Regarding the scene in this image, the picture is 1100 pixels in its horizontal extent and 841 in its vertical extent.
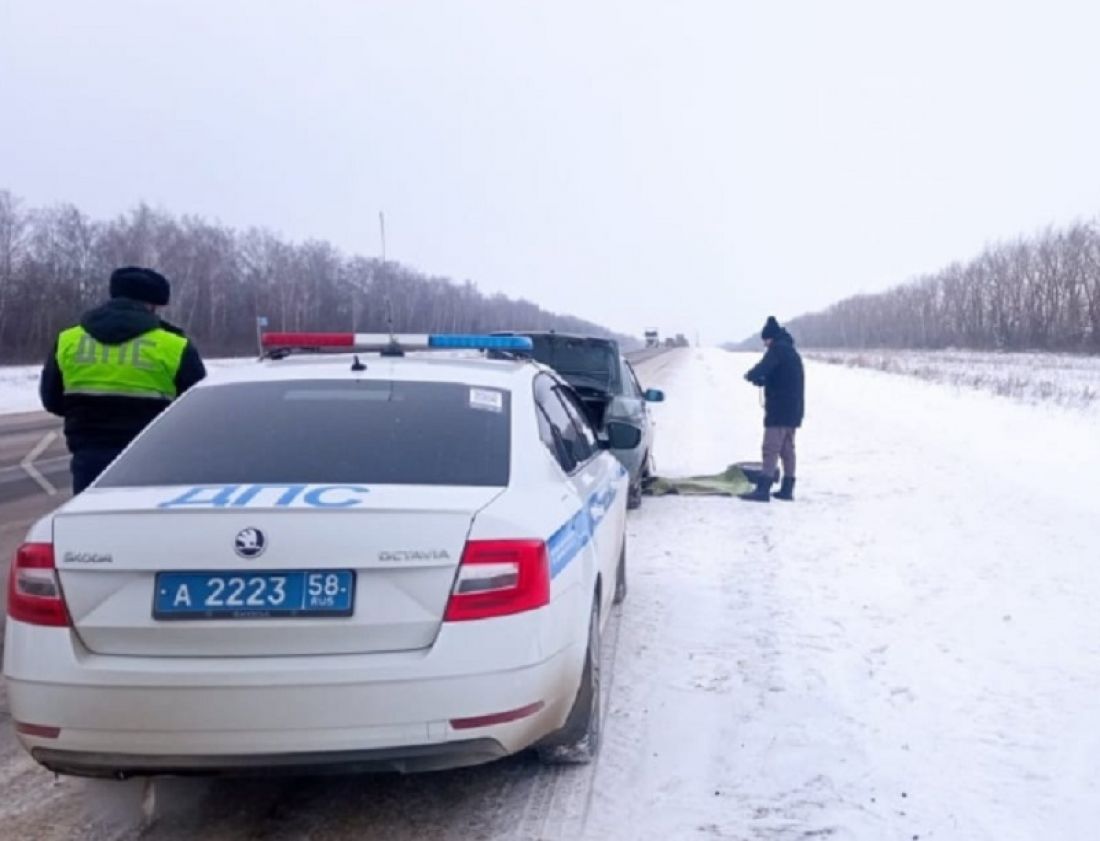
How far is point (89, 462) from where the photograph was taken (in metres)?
4.64

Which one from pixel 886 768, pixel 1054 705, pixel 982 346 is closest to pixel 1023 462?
pixel 1054 705

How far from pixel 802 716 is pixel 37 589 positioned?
315 centimetres

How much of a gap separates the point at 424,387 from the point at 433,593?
114 centimetres

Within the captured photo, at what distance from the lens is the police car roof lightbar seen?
4.54m

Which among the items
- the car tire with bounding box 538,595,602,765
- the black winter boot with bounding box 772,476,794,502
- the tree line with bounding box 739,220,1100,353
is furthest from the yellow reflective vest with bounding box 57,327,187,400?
the tree line with bounding box 739,220,1100,353

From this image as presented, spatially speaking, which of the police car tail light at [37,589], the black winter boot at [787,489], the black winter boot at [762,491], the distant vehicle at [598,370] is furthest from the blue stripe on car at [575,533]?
the black winter boot at [787,489]

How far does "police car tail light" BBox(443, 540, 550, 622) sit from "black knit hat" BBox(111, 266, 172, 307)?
2.55m

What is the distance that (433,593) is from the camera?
9.32 ft

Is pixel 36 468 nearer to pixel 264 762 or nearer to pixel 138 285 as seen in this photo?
pixel 138 285

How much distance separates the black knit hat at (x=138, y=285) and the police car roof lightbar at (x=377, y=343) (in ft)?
1.79

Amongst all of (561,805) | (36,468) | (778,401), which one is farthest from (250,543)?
(36,468)

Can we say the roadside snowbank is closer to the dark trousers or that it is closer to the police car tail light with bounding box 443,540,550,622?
the police car tail light with bounding box 443,540,550,622

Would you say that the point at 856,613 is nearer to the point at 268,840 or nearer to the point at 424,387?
the point at 424,387

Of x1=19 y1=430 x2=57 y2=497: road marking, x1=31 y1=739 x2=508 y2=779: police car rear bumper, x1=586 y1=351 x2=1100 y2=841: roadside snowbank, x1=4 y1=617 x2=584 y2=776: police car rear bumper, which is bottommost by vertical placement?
x1=586 y1=351 x2=1100 y2=841: roadside snowbank
